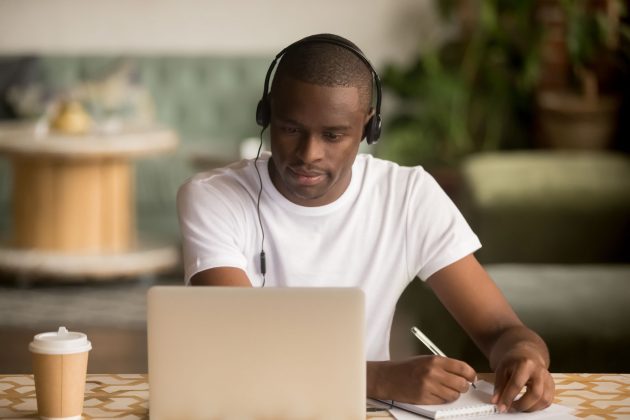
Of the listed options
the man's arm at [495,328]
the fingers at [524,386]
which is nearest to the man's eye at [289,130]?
the man's arm at [495,328]

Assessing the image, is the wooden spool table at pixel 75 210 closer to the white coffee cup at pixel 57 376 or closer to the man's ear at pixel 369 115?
the man's ear at pixel 369 115

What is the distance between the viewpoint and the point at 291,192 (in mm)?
1703

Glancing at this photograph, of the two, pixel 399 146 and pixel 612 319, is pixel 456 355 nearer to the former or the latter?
pixel 612 319

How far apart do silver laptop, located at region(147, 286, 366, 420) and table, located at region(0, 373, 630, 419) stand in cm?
15

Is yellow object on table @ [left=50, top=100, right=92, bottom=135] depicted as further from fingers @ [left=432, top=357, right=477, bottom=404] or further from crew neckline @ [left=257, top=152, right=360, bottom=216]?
fingers @ [left=432, top=357, right=477, bottom=404]

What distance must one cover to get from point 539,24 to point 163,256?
7.18 feet

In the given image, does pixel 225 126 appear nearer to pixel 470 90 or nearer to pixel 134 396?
pixel 470 90

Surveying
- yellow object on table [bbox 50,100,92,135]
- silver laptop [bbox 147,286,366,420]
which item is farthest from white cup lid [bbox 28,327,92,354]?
yellow object on table [bbox 50,100,92,135]

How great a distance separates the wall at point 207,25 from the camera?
232 inches

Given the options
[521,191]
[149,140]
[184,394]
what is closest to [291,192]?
[184,394]

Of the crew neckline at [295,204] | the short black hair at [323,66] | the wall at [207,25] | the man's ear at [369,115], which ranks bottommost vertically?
the crew neckline at [295,204]

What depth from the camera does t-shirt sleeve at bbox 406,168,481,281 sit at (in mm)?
1761

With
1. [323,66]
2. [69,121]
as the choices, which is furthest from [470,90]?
[323,66]

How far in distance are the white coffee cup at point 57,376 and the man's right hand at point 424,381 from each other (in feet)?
1.23
